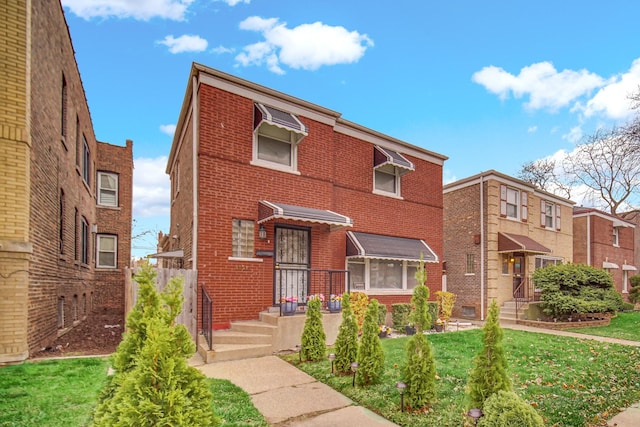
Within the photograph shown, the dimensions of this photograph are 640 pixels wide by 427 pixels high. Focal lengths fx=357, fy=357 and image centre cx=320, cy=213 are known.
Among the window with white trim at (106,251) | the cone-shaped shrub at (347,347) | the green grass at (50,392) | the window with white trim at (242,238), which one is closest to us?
the green grass at (50,392)

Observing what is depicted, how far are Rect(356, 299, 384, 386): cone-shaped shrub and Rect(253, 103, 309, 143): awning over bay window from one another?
18.4 ft

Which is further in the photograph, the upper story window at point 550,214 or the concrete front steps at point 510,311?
the upper story window at point 550,214

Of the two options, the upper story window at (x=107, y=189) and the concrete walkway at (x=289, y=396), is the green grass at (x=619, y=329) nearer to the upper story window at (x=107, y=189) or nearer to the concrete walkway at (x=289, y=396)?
the concrete walkway at (x=289, y=396)

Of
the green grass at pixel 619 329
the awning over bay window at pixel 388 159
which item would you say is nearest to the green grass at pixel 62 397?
the awning over bay window at pixel 388 159

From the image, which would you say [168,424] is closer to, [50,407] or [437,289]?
[50,407]

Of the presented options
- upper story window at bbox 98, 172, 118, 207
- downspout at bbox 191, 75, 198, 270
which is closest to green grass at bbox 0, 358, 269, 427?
downspout at bbox 191, 75, 198, 270

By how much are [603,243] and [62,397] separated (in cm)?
2930

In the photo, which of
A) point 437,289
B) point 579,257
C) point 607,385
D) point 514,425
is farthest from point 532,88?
point 514,425

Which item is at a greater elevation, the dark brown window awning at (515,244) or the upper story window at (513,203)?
the upper story window at (513,203)

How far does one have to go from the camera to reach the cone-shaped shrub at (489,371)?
364 cm

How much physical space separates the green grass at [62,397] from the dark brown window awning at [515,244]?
46.9ft

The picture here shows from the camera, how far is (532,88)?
1667 cm

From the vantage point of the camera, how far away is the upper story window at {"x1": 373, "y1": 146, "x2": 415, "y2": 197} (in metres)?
12.2

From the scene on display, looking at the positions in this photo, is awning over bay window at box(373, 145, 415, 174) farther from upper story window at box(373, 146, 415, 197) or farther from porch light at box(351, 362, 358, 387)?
porch light at box(351, 362, 358, 387)
